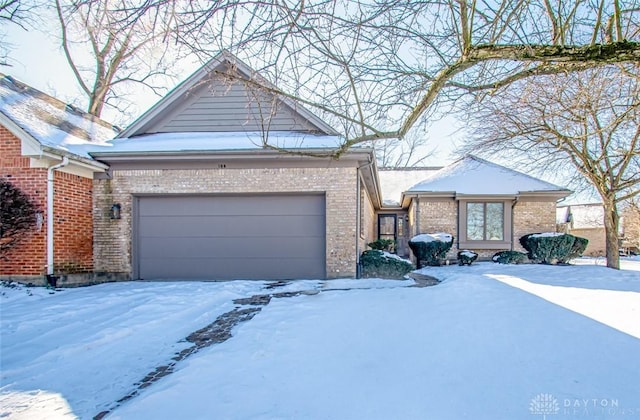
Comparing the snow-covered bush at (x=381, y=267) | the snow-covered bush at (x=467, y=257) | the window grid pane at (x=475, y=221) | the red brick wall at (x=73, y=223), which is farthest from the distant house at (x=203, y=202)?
the window grid pane at (x=475, y=221)

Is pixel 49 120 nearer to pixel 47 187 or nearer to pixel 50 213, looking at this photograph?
pixel 47 187

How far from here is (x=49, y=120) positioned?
865 centimetres

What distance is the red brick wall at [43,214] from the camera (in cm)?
725

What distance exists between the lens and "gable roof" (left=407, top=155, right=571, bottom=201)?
1274cm

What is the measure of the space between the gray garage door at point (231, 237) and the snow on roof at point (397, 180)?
951 centimetres

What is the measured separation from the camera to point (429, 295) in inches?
240

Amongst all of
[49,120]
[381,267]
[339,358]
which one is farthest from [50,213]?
[381,267]

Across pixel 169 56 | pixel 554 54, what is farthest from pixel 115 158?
pixel 554 54

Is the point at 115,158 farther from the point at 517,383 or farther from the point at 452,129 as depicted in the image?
the point at 517,383

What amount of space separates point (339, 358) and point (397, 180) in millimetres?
16988

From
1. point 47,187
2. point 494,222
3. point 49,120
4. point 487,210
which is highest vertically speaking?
point 49,120

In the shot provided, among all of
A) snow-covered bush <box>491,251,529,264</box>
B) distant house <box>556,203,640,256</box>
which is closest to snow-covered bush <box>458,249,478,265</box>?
snow-covered bush <box>491,251,529,264</box>

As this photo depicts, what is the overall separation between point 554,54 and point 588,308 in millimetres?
3758

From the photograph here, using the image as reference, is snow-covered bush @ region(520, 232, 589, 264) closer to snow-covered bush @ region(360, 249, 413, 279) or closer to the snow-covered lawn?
snow-covered bush @ region(360, 249, 413, 279)
